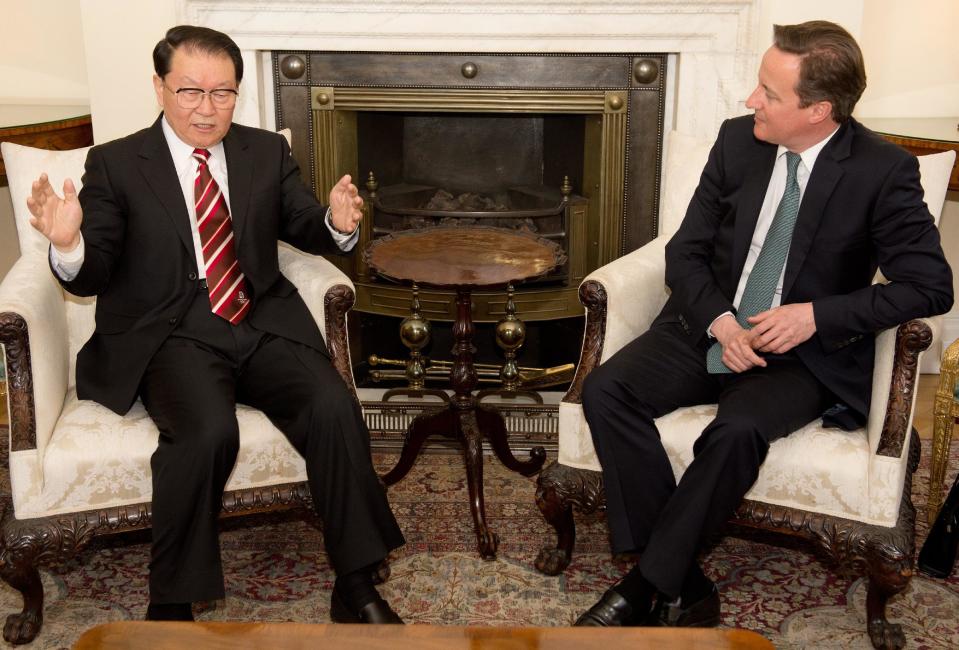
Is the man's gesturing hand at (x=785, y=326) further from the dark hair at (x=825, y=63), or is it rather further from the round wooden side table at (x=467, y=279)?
the round wooden side table at (x=467, y=279)

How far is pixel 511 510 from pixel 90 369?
4.07 feet

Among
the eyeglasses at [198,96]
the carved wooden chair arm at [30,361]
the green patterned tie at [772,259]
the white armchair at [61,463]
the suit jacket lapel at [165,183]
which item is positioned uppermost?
the eyeglasses at [198,96]

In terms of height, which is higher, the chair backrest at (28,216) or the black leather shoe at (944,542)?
the chair backrest at (28,216)

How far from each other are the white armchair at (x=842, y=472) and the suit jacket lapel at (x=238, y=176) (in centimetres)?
87

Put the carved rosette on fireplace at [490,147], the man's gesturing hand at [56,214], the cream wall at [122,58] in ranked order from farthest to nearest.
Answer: the carved rosette on fireplace at [490,147], the cream wall at [122,58], the man's gesturing hand at [56,214]

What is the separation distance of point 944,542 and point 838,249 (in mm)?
843

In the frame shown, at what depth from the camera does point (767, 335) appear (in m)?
2.38

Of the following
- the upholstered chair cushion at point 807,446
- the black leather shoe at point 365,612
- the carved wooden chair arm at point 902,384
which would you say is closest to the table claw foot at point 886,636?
the upholstered chair cushion at point 807,446

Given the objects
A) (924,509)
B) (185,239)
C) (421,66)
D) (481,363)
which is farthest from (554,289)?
(185,239)

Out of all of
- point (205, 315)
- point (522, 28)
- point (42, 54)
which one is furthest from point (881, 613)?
point (42, 54)

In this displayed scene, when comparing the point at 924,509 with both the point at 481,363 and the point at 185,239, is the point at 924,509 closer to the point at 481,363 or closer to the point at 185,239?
the point at 481,363

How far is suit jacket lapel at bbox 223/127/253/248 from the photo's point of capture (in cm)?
258

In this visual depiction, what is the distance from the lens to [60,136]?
381 cm

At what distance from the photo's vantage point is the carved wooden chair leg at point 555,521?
8.45ft
